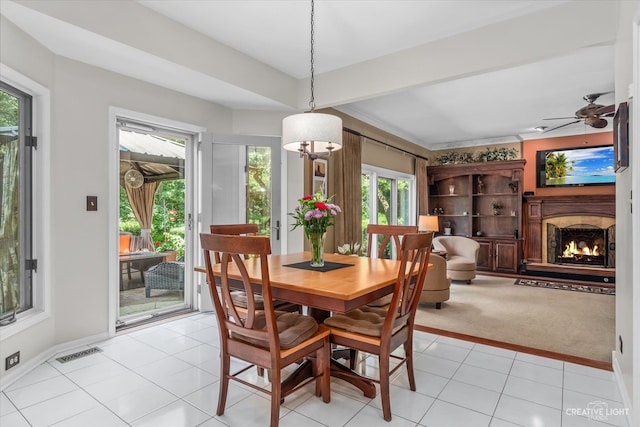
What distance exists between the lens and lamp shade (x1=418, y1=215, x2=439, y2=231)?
6566 millimetres

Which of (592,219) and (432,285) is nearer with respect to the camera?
(432,285)

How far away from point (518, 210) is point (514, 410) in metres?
5.54

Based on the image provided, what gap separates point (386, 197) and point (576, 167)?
3.40 meters

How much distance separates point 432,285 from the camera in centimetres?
421

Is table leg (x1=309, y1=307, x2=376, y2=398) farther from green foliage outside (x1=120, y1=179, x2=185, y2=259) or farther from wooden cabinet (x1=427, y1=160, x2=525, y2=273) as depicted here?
wooden cabinet (x1=427, y1=160, x2=525, y2=273)

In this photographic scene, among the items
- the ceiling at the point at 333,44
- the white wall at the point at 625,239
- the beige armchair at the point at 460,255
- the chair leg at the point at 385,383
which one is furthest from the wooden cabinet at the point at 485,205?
the chair leg at the point at 385,383

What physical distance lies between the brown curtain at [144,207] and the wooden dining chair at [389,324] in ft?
9.53

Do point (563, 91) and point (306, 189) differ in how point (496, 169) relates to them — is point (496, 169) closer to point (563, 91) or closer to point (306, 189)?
point (563, 91)

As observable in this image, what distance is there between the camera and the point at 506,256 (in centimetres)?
680

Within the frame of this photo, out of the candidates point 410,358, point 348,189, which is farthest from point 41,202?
point 348,189

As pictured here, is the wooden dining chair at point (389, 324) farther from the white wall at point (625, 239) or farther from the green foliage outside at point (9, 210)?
the green foliage outside at point (9, 210)

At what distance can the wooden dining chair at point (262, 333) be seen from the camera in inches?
68.3

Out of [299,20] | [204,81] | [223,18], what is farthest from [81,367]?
[299,20]

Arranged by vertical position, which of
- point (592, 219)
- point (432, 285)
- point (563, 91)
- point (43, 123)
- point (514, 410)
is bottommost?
point (514, 410)
